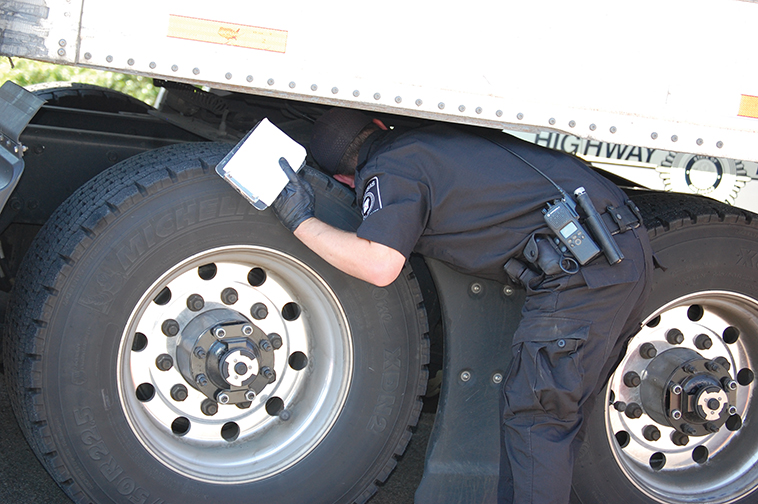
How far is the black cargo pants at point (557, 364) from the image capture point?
2342 mm

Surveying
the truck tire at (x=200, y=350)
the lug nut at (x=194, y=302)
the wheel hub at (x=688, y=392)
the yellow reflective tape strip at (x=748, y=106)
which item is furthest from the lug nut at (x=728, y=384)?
the lug nut at (x=194, y=302)

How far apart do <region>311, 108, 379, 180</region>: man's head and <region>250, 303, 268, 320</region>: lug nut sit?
0.60 m

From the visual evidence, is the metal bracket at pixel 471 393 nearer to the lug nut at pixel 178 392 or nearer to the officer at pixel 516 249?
the officer at pixel 516 249

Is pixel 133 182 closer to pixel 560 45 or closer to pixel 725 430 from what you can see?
pixel 560 45

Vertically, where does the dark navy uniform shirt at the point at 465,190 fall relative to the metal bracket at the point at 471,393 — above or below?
above

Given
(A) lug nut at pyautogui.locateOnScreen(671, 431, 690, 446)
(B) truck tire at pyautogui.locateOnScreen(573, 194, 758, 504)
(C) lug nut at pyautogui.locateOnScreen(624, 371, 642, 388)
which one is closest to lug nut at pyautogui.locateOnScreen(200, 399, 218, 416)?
(B) truck tire at pyautogui.locateOnScreen(573, 194, 758, 504)

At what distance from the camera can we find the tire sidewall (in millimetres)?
2150

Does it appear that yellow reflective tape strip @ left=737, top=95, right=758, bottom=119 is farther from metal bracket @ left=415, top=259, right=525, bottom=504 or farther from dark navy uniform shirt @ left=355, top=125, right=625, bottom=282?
metal bracket @ left=415, top=259, right=525, bottom=504

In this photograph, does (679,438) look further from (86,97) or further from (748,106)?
(86,97)

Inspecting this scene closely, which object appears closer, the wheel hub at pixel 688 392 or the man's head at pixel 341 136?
the man's head at pixel 341 136

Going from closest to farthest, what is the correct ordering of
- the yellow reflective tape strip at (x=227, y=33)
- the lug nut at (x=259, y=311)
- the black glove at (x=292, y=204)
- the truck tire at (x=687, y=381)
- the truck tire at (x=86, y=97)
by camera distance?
the yellow reflective tape strip at (x=227, y=33) < the black glove at (x=292, y=204) < the lug nut at (x=259, y=311) < the truck tire at (x=687, y=381) < the truck tire at (x=86, y=97)

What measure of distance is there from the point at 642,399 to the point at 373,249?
1.39 meters

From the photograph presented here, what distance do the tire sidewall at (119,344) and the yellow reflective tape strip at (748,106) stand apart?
1.22m

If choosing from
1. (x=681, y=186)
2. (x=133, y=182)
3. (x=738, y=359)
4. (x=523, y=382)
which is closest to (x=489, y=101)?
(x=523, y=382)
